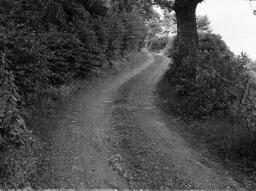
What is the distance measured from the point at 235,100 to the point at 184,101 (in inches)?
85.7

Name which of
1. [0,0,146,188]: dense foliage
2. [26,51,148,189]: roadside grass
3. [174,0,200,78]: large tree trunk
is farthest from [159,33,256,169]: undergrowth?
[0,0,146,188]: dense foliage

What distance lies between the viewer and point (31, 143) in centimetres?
729

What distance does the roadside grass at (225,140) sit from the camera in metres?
8.29

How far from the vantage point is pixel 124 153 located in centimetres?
841

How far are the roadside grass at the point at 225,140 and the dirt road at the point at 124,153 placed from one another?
1.41 ft

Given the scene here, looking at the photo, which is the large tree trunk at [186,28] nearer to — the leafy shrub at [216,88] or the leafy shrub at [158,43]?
the leafy shrub at [216,88]

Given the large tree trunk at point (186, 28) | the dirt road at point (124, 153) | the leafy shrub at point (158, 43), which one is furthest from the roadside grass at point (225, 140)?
A: the leafy shrub at point (158, 43)

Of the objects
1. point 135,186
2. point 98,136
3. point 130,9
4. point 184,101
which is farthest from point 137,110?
point 130,9

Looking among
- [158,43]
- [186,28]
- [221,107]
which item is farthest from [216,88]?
[158,43]

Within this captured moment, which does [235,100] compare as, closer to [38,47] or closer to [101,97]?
[101,97]

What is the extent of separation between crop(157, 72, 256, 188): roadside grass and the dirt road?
0.43 metres

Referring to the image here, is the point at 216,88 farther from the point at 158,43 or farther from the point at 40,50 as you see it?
the point at 158,43

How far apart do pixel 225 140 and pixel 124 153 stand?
326 cm

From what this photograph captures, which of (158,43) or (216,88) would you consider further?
(158,43)
